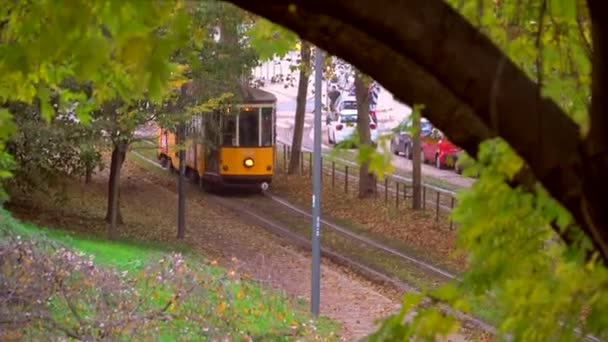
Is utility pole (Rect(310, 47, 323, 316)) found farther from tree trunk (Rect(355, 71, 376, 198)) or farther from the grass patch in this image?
tree trunk (Rect(355, 71, 376, 198))

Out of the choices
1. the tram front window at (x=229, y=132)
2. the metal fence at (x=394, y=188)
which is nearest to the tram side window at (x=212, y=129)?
the tram front window at (x=229, y=132)

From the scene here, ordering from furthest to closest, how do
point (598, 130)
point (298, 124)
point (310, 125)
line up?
point (310, 125) → point (298, 124) → point (598, 130)

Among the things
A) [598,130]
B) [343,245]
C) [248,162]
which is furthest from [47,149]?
[598,130]

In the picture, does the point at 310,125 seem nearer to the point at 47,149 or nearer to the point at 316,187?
the point at 47,149

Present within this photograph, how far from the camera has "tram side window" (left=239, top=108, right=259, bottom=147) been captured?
1268 inches

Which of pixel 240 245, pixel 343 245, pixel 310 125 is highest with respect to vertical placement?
pixel 240 245

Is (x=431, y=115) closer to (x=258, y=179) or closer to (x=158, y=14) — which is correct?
(x=158, y=14)

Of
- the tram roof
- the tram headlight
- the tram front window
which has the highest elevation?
the tram roof

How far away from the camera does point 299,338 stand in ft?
45.7

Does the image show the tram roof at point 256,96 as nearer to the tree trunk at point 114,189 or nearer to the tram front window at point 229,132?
the tram front window at point 229,132

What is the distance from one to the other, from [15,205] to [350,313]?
11.5 metres

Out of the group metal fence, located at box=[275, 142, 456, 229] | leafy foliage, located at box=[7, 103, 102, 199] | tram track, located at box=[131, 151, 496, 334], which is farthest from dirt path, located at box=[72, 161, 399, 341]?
metal fence, located at box=[275, 142, 456, 229]

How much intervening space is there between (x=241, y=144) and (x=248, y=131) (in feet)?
1.42

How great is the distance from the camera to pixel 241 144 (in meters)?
32.7
